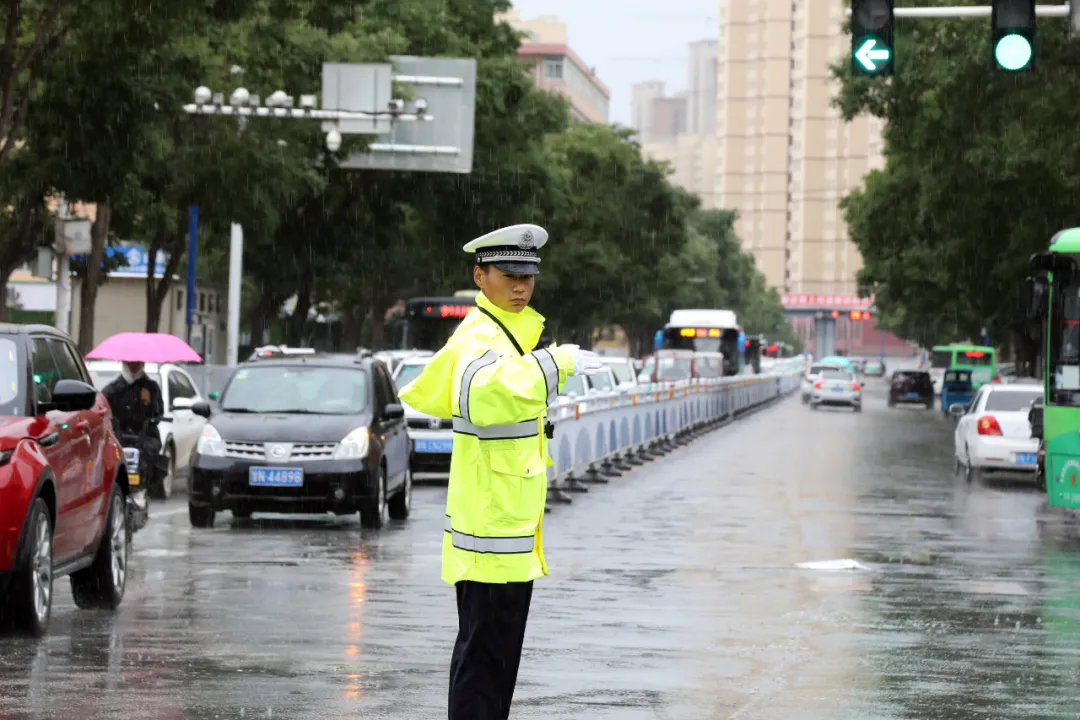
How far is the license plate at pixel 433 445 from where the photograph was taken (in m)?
26.7

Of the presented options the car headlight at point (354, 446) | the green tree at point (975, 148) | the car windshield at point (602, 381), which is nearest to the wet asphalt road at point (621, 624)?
the car headlight at point (354, 446)

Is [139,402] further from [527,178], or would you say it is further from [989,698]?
[527,178]

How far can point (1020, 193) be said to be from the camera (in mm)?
39031

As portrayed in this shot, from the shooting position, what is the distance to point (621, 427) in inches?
1240

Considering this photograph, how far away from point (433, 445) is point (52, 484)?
15937 mm

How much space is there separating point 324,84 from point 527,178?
18.0 meters

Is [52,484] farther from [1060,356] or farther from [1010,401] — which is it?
[1010,401]

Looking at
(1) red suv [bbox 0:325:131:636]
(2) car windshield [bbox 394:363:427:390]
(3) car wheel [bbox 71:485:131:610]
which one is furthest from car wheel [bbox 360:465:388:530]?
(2) car windshield [bbox 394:363:427:390]

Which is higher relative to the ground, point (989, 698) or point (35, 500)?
point (35, 500)

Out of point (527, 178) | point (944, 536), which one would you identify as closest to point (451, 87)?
point (527, 178)

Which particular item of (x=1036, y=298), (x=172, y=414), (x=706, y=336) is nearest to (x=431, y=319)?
(x=706, y=336)

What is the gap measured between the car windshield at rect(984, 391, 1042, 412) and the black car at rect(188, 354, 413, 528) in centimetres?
1343

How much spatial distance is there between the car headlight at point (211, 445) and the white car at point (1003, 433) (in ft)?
45.7

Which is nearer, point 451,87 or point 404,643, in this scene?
point 404,643
